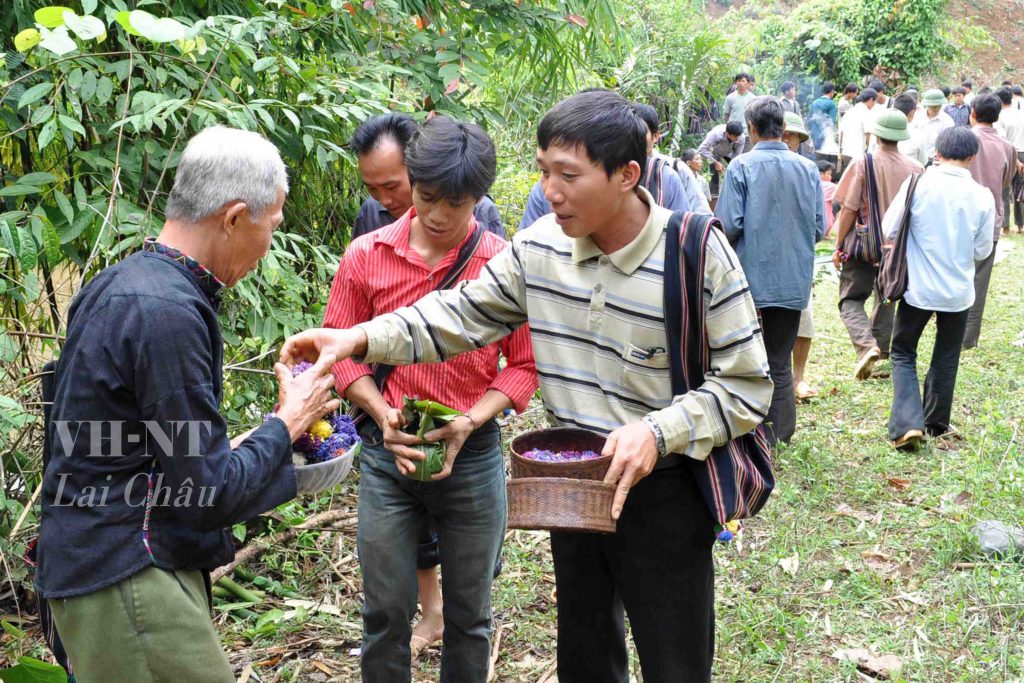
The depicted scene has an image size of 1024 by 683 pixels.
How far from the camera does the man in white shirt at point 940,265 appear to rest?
20.3 feet

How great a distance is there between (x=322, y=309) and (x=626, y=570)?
92.7 inches

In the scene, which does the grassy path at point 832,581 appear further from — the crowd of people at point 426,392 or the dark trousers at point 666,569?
the dark trousers at point 666,569

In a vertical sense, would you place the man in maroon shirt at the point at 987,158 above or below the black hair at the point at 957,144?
below

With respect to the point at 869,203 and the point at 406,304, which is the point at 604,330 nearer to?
the point at 406,304

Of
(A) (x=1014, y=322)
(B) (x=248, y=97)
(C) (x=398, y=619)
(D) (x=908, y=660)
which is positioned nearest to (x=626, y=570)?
(C) (x=398, y=619)

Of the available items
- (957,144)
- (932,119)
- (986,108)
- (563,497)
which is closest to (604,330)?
(563,497)

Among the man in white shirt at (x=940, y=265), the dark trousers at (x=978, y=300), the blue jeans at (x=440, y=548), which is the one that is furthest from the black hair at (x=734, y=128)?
the blue jeans at (x=440, y=548)

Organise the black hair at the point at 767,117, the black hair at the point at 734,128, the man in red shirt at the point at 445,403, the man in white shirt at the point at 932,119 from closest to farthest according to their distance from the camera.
A: the man in red shirt at the point at 445,403 < the black hair at the point at 767,117 < the black hair at the point at 734,128 < the man in white shirt at the point at 932,119

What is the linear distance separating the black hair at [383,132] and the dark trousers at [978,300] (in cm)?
626

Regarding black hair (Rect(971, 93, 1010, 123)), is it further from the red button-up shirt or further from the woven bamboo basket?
the woven bamboo basket

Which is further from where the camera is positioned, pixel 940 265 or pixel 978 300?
pixel 978 300

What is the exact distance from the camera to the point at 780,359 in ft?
20.1

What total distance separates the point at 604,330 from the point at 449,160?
0.80 metres

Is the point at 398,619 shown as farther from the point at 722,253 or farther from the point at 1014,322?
the point at 1014,322
